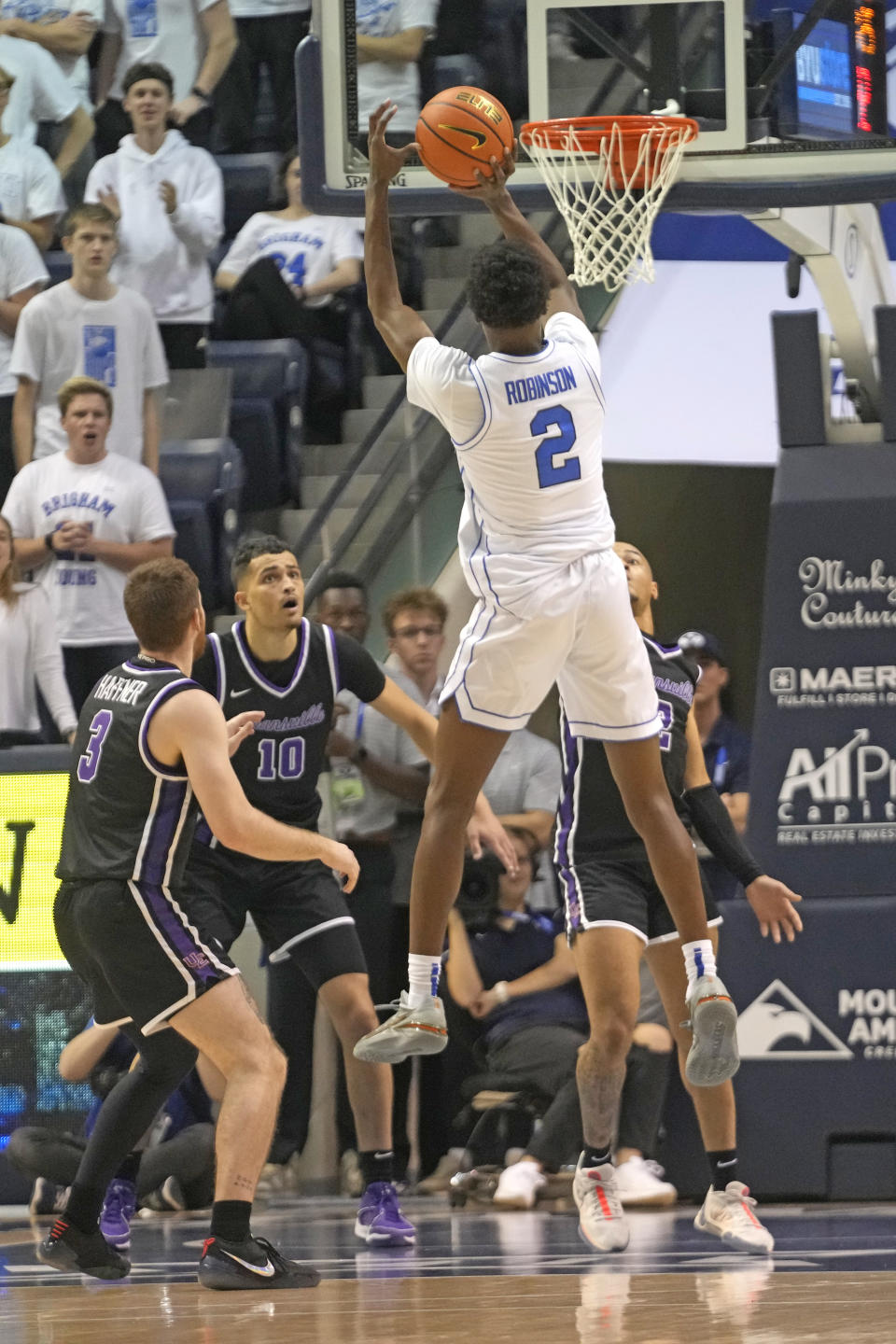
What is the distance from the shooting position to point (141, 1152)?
786 centimetres

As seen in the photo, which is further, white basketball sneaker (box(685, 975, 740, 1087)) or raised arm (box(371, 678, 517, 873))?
raised arm (box(371, 678, 517, 873))

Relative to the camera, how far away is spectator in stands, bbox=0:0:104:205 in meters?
12.2

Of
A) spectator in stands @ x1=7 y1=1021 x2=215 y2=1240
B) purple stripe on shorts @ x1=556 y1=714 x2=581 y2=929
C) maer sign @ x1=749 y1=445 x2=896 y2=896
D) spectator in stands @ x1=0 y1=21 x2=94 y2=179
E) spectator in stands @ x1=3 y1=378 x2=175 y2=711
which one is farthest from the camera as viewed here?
spectator in stands @ x1=0 y1=21 x2=94 y2=179

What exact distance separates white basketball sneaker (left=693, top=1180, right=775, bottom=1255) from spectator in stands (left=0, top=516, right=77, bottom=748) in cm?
401

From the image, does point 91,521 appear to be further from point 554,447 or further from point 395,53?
point 554,447

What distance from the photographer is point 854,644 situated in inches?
316

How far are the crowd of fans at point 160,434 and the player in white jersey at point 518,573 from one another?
79.9 inches

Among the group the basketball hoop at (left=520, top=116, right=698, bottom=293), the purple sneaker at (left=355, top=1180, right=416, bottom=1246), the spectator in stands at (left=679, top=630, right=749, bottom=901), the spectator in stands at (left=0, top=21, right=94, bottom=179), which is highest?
the spectator in stands at (left=0, top=21, right=94, bottom=179)

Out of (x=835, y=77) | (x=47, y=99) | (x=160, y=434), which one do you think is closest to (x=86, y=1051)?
(x=160, y=434)

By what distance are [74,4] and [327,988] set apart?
7716mm

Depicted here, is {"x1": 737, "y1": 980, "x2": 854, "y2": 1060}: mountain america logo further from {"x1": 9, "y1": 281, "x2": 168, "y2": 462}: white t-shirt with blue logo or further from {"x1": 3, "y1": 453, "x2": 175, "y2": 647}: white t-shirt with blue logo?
{"x1": 9, "y1": 281, "x2": 168, "y2": 462}: white t-shirt with blue logo

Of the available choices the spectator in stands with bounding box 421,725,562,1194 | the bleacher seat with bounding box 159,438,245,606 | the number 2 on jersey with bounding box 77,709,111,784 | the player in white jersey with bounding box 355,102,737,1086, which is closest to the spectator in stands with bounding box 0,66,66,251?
the bleacher seat with bounding box 159,438,245,606

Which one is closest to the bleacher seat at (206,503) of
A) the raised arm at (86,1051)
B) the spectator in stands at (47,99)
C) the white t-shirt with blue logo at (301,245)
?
the white t-shirt with blue logo at (301,245)

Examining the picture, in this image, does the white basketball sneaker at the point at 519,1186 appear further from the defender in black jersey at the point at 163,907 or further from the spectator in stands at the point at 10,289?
the spectator in stands at the point at 10,289
